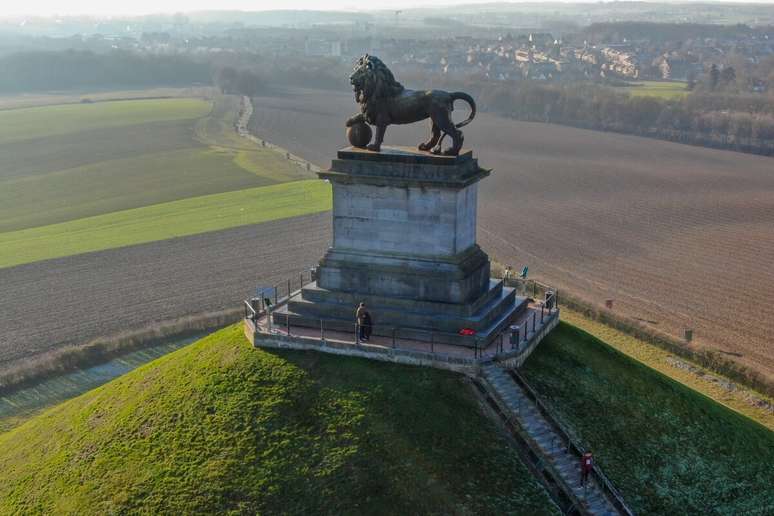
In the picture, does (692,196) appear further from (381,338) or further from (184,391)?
(184,391)

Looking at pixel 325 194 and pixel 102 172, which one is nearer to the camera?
pixel 325 194

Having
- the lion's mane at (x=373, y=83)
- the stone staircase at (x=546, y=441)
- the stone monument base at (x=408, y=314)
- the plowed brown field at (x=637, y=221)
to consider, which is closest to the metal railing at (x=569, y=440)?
the stone staircase at (x=546, y=441)

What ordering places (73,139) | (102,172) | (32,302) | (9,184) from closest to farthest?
1. (32,302)
2. (9,184)
3. (102,172)
4. (73,139)

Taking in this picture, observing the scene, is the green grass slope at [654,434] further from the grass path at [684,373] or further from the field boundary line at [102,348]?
the field boundary line at [102,348]

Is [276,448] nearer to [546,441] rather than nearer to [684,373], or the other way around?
[546,441]

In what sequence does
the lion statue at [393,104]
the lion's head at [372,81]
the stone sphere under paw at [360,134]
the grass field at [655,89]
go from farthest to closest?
the grass field at [655,89] → the stone sphere under paw at [360,134] → the lion's head at [372,81] → the lion statue at [393,104]

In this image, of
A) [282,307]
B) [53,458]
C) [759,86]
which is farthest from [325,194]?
[759,86]
